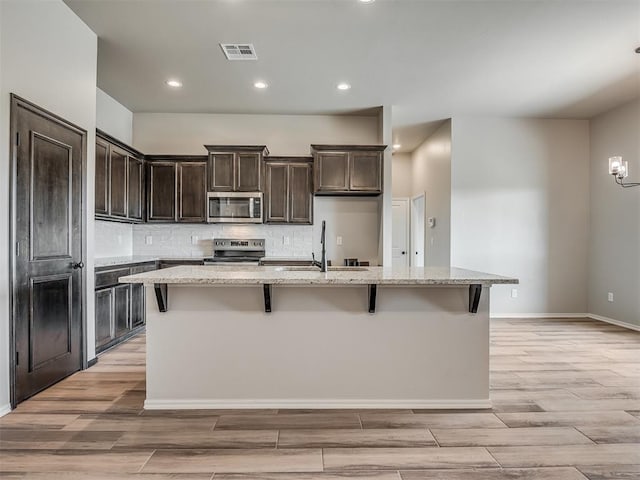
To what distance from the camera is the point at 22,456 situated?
198 cm

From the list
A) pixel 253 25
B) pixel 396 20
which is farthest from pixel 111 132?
pixel 396 20

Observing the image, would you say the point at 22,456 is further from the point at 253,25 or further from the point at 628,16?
the point at 628,16

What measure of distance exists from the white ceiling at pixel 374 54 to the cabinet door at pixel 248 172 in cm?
72

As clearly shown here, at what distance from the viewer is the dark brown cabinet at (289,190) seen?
530 centimetres

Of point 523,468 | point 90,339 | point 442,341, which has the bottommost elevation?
point 523,468

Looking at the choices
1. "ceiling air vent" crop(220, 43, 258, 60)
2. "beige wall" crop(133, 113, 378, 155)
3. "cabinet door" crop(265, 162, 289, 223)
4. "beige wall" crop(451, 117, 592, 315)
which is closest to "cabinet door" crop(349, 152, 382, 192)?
"beige wall" crop(133, 113, 378, 155)

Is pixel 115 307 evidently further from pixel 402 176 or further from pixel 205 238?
pixel 402 176

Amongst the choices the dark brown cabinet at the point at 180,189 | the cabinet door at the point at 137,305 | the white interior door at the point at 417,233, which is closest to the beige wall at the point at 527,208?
the white interior door at the point at 417,233

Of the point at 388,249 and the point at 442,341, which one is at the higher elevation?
the point at 388,249

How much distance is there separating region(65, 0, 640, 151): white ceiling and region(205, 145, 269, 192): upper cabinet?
64 cm

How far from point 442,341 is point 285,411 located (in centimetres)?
114

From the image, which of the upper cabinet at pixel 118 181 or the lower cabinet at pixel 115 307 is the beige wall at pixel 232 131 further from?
the lower cabinet at pixel 115 307

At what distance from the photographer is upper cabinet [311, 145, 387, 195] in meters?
5.17

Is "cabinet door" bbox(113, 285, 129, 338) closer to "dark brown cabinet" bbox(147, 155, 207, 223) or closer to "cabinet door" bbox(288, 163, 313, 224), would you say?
"dark brown cabinet" bbox(147, 155, 207, 223)
